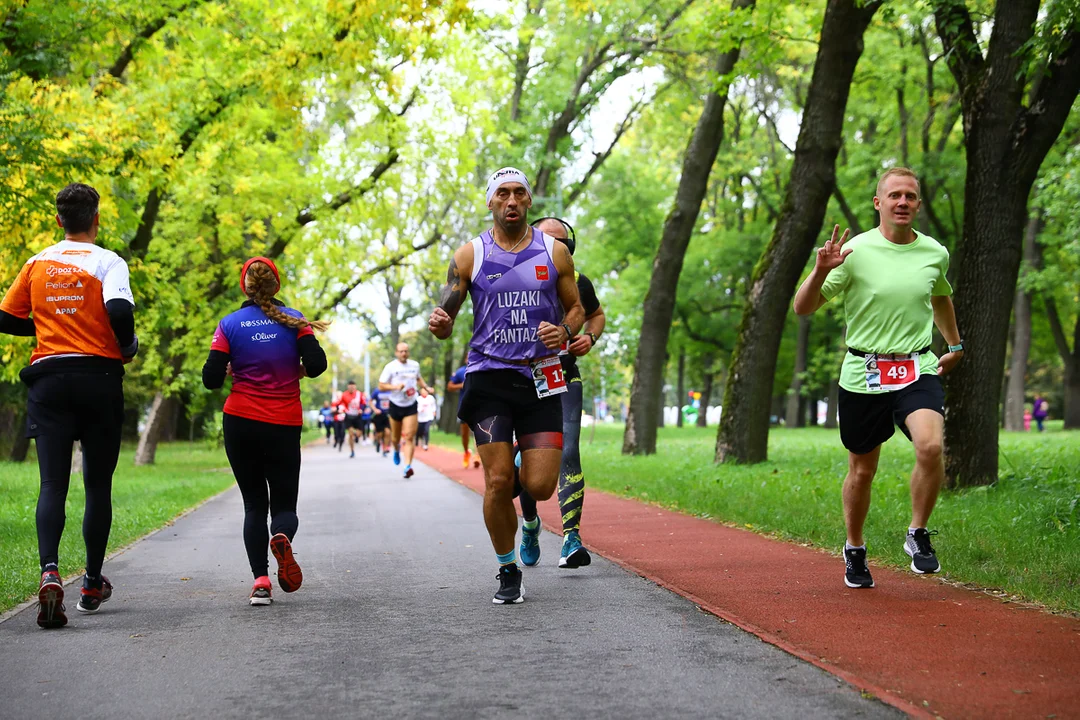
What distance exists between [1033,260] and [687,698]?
123 ft

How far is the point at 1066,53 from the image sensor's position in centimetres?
1146

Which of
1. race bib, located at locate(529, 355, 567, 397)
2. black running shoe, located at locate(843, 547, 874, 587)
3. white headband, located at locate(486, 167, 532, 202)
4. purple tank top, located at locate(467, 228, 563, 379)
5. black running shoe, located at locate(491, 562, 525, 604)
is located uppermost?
white headband, located at locate(486, 167, 532, 202)

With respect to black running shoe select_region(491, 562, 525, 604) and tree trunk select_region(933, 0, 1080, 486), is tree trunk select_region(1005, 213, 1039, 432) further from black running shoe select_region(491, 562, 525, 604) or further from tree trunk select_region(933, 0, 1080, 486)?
black running shoe select_region(491, 562, 525, 604)

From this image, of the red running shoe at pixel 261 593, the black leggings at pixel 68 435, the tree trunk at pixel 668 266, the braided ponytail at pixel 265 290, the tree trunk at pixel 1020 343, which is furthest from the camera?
the tree trunk at pixel 1020 343

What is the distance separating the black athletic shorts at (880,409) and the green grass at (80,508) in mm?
4724

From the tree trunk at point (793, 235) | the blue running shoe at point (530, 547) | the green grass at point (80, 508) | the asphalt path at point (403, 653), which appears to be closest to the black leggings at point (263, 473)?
the asphalt path at point (403, 653)

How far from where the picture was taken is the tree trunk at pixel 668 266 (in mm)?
21781

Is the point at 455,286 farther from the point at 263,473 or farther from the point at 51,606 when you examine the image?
the point at 51,606

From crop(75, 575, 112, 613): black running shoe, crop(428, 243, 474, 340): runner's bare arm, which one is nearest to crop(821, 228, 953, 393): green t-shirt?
crop(428, 243, 474, 340): runner's bare arm

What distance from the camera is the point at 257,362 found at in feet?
23.0

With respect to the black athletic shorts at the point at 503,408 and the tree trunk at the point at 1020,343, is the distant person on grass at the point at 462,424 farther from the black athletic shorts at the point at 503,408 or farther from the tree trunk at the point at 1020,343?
the tree trunk at the point at 1020,343

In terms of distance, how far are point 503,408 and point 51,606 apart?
2.46m

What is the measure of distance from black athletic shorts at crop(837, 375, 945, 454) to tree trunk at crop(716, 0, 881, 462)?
29.2ft

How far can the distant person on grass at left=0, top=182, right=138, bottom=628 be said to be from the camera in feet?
21.3
